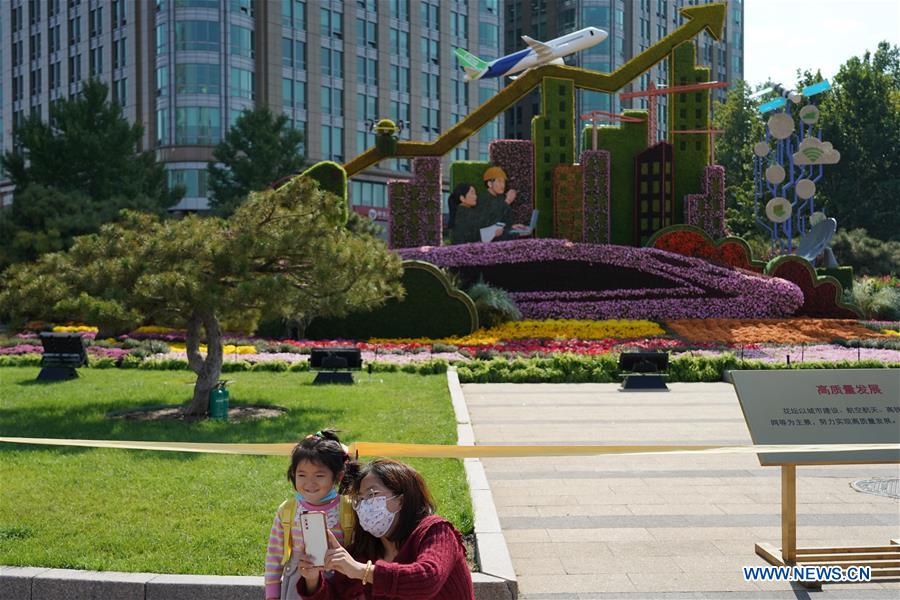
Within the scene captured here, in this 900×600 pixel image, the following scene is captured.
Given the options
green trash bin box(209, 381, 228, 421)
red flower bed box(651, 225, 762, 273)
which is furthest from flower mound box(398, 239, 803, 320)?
green trash bin box(209, 381, 228, 421)

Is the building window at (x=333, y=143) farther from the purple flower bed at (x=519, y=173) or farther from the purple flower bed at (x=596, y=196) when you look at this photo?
the purple flower bed at (x=596, y=196)

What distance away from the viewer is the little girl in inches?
141

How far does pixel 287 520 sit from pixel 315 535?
393 millimetres

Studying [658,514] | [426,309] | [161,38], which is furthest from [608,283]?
[161,38]

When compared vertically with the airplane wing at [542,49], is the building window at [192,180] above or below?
below

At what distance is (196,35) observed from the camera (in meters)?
56.7

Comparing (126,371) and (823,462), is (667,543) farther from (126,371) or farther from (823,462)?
(126,371)

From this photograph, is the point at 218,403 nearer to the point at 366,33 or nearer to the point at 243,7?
the point at 243,7

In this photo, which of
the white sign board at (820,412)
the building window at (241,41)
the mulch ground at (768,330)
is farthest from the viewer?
the building window at (241,41)

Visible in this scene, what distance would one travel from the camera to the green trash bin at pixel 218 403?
39.2ft

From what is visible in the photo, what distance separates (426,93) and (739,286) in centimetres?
4763

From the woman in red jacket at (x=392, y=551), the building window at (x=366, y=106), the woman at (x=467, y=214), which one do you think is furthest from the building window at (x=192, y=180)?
the woman in red jacket at (x=392, y=551)

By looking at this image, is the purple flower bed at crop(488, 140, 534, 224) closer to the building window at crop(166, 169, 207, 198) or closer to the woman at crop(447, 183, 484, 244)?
the woman at crop(447, 183, 484, 244)

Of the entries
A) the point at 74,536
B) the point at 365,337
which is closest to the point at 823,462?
the point at 74,536
